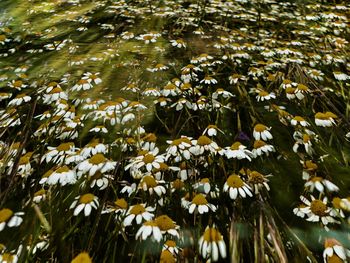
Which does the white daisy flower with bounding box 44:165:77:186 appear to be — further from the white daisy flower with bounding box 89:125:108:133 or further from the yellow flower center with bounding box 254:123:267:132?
the yellow flower center with bounding box 254:123:267:132

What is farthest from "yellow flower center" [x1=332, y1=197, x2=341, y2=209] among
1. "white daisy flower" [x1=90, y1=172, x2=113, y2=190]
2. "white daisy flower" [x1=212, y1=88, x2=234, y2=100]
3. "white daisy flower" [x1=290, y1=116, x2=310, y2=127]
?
"white daisy flower" [x1=212, y1=88, x2=234, y2=100]

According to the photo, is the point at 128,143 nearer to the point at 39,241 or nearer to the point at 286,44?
the point at 39,241

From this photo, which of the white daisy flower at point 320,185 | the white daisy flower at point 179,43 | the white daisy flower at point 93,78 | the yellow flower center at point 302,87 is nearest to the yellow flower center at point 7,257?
the white daisy flower at point 320,185

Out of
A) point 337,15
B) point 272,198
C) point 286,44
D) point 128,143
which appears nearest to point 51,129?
point 128,143

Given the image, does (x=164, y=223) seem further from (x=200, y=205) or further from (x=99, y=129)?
(x=99, y=129)

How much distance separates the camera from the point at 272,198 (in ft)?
5.58

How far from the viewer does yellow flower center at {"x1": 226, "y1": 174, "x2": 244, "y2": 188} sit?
1555 mm

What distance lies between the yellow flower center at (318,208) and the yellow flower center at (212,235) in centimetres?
46

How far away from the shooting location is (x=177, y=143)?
184cm

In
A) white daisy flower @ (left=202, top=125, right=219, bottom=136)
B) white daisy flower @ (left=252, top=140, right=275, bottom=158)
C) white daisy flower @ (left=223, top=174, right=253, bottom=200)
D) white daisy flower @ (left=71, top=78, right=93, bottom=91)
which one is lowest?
white daisy flower @ (left=71, top=78, right=93, bottom=91)

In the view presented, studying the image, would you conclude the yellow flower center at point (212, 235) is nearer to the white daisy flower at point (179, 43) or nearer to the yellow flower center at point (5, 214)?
the yellow flower center at point (5, 214)

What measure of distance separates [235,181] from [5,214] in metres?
1.01

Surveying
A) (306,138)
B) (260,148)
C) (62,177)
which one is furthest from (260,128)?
(62,177)

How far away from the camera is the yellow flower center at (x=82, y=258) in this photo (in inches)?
47.6
